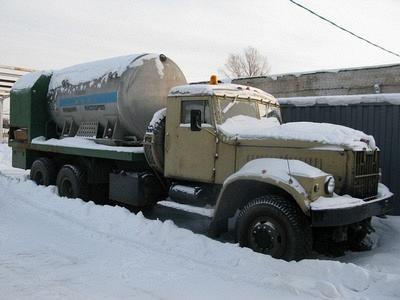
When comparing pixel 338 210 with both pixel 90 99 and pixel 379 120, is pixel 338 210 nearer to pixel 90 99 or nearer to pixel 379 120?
pixel 379 120

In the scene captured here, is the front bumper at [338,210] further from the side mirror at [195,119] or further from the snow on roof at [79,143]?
the snow on roof at [79,143]

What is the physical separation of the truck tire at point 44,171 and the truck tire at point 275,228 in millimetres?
6081

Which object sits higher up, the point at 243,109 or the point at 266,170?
the point at 243,109

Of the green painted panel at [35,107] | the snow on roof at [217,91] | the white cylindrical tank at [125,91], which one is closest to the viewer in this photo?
the snow on roof at [217,91]

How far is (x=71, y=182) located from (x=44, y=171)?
4.34ft

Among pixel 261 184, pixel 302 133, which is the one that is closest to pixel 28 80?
pixel 261 184

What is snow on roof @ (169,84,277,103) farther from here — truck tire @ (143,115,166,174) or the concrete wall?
the concrete wall

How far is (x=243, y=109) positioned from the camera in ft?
23.6

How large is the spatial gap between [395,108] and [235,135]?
3.56 m

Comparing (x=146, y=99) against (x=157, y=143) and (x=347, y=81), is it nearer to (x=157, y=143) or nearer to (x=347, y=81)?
(x=157, y=143)

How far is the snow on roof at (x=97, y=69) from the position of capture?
888cm

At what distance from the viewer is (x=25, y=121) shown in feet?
37.3

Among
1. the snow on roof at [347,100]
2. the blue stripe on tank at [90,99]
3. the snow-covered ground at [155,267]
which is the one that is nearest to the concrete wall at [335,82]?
the snow on roof at [347,100]

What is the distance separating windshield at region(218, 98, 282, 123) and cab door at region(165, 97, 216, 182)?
211mm
